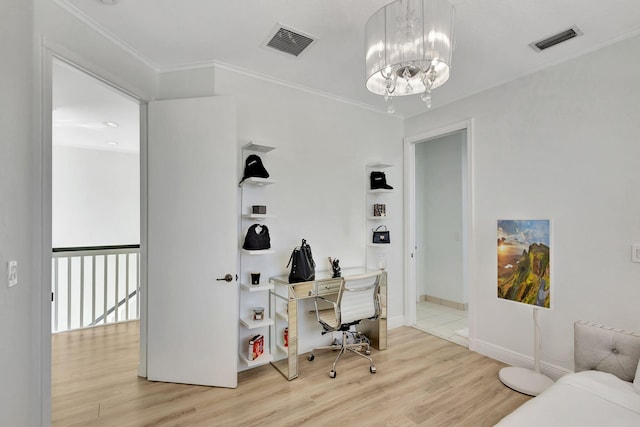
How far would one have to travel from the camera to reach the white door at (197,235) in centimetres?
253

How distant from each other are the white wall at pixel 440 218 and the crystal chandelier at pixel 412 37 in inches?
125

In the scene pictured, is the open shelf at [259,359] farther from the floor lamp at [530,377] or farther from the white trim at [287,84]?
the white trim at [287,84]

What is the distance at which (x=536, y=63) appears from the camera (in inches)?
105

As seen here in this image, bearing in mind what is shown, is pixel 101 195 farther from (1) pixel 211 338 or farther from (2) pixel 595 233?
(2) pixel 595 233

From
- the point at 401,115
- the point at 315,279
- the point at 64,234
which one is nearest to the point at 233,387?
the point at 315,279

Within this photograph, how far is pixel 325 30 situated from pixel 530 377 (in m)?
3.24

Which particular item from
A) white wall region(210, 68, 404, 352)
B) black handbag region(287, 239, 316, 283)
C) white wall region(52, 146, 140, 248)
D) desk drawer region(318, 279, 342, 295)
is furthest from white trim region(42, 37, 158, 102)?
white wall region(52, 146, 140, 248)

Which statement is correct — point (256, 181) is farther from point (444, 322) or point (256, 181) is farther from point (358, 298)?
point (444, 322)

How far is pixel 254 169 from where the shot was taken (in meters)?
2.71

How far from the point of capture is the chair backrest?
9.05 feet

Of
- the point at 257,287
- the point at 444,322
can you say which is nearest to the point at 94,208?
the point at 257,287

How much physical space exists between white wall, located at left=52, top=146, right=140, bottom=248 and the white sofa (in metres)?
6.32

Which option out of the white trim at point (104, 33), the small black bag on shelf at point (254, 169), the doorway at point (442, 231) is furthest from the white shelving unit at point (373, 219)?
the white trim at point (104, 33)

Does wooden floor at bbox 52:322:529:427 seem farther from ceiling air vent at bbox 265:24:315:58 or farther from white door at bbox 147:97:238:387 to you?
ceiling air vent at bbox 265:24:315:58
